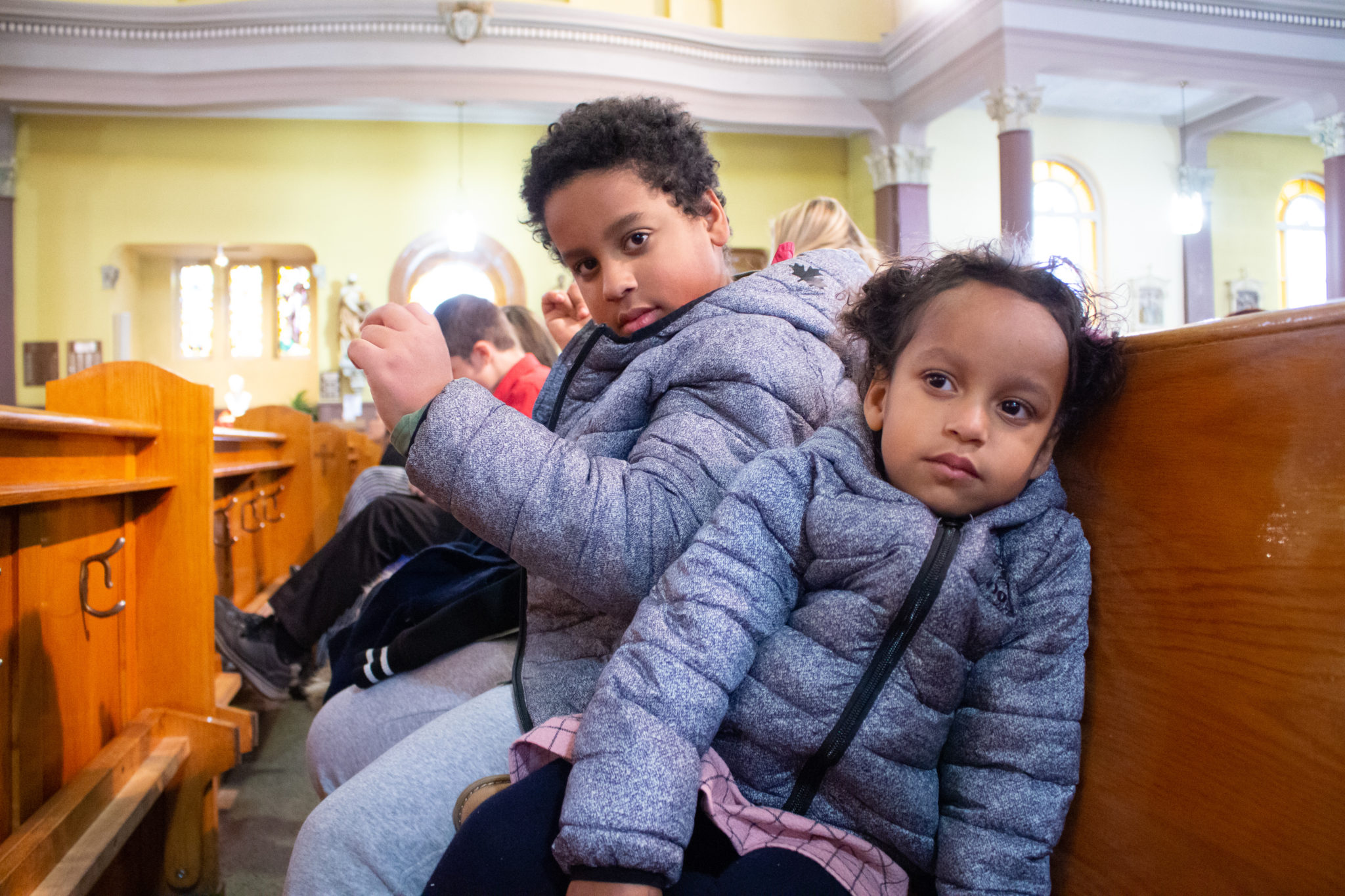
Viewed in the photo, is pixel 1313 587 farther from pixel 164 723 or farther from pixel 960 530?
pixel 164 723

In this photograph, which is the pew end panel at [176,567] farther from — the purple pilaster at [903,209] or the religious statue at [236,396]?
the religious statue at [236,396]

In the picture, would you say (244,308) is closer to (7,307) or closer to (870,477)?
(7,307)

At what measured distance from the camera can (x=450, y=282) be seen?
10484 mm

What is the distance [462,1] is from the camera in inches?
311

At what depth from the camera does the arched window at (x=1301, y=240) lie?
11570mm

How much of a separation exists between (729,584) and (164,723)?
152 centimetres

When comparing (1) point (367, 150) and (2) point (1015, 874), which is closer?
(2) point (1015, 874)

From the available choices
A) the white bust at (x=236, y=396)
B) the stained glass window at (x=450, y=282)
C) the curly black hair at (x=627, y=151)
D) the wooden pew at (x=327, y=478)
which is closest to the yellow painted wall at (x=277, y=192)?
the stained glass window at (x=450, y=282)

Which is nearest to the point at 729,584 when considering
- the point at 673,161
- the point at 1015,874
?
the point at 1015,874

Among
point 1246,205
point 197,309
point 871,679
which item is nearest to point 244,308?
point 197,309

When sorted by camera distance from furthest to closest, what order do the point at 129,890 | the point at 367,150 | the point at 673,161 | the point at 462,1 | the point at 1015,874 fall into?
1. the point at 367,150
2. the point at 462,1
3. the point at 129,890
4. the point at 673,161
5. the point at 1015,874

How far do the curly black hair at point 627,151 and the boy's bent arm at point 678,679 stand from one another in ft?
1.54

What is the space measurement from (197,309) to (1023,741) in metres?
12.3

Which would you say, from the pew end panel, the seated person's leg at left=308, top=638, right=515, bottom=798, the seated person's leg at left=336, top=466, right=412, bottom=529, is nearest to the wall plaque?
the seated person's leg at left=336, top=466, right=412, bottom=529
